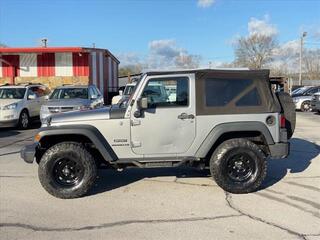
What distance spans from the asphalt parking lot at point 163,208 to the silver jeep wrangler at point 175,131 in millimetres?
397

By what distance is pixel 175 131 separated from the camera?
703cm

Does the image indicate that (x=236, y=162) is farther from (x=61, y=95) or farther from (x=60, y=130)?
(x=61, y=95)

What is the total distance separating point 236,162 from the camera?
7.13m

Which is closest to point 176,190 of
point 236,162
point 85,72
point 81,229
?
point 236,162

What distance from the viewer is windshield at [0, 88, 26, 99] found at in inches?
695

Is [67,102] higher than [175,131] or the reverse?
higher

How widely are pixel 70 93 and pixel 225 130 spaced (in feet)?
35.8

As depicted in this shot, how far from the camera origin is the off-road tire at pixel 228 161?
701 centimetres

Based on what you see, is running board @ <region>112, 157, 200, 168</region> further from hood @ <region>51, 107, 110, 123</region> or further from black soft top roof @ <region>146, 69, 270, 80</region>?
black soft top roof @ <region>146, 69, 270, 80</region>

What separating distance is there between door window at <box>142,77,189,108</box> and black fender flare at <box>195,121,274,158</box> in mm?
624

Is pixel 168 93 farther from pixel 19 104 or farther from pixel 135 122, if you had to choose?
pixel 19 104

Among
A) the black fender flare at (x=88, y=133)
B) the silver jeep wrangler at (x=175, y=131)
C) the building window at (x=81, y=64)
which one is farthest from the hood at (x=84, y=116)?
the building window at (x=81, y=64)

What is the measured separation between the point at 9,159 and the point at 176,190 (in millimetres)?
4683

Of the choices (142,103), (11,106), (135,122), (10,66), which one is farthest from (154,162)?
(10,66)
